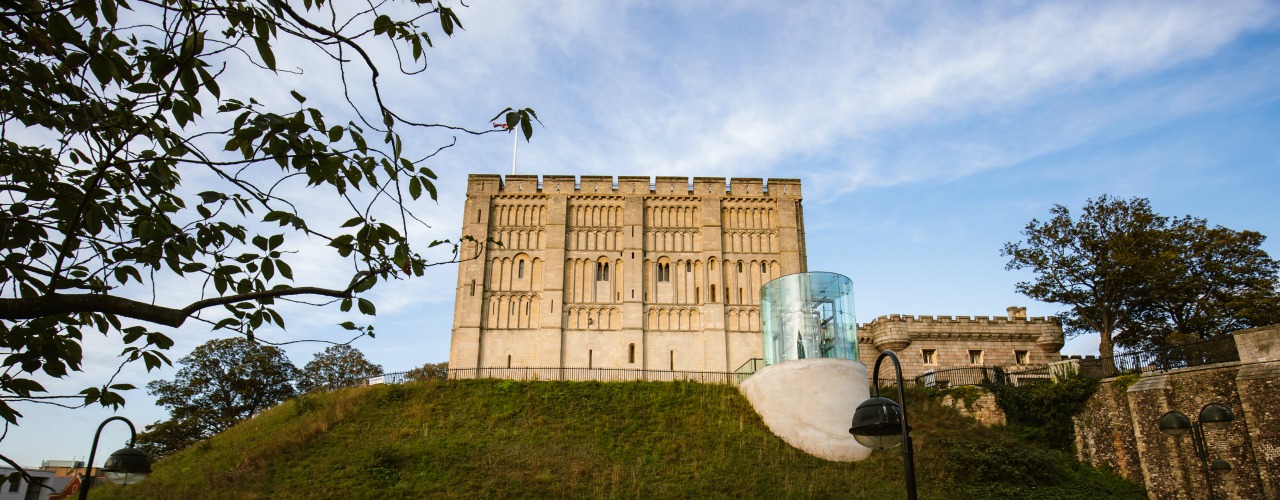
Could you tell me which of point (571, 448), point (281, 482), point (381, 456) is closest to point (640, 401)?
point (571, 448)

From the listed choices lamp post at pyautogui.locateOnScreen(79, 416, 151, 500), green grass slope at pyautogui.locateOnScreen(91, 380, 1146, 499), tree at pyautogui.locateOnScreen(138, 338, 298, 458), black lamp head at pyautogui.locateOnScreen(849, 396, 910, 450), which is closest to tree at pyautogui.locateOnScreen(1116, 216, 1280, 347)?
green grass slope at pyautogui.locateOnScreen(91, 380, 1146, 499)

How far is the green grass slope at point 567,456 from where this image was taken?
19859 millimetres

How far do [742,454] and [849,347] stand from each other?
5.67m

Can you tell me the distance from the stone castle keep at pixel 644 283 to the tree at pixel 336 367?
863 centimetres

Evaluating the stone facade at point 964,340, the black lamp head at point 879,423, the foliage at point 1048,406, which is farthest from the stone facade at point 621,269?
the black lamp head at point 879,423

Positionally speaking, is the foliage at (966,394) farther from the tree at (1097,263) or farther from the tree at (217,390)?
the tree at (217,390)

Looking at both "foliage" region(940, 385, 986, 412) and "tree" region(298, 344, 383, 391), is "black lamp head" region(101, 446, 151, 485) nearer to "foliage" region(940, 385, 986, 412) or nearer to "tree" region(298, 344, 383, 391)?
"foliage" region(940, 385, 986, 412)

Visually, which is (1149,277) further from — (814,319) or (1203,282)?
(814,319)

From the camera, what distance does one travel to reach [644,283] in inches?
1526

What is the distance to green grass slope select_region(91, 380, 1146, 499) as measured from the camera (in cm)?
1986

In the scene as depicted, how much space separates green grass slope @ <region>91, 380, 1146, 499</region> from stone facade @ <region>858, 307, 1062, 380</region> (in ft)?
26.1

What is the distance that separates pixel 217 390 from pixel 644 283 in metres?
21.3

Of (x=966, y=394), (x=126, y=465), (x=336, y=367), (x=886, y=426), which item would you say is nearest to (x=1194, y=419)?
(x=966, y=394)

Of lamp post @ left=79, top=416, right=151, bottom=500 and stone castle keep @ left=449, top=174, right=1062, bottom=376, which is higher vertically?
stone castle keep @ left=449, top=174, right=1062, bottom=376
